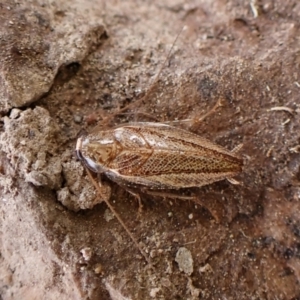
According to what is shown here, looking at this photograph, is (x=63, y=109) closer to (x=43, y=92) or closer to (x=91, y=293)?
(x=43, y=92)

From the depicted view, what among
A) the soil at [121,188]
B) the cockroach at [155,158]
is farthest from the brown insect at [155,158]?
the soil at [121,188]

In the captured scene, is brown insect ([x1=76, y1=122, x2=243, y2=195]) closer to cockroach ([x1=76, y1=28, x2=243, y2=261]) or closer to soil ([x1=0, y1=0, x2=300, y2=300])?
cockroach ([x1=76, y1=28, x2=243, y2=261])

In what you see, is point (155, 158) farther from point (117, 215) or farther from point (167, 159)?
point (117, 215)

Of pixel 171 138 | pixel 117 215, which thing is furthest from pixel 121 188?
pixel 171 138

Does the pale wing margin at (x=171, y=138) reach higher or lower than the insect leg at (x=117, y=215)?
higher

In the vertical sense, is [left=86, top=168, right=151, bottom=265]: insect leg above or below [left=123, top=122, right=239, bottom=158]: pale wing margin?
below

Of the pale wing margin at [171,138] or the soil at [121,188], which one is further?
the pale wing margin at [171,138]

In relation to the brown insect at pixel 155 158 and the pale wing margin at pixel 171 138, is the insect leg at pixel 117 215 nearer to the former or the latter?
the brown insect at pixel 155 158

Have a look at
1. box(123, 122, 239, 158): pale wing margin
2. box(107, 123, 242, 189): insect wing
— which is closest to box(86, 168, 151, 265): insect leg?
box(107, 123, 242, 189): insect wing
